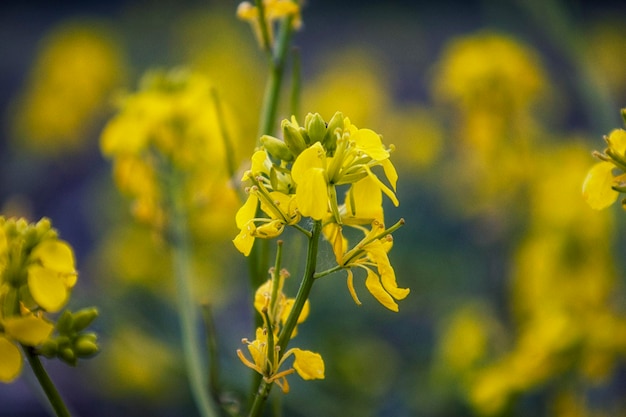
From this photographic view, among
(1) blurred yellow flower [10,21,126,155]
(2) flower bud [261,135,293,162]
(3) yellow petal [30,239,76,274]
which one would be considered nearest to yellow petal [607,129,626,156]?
(2) flower bud [261,135,293,162]

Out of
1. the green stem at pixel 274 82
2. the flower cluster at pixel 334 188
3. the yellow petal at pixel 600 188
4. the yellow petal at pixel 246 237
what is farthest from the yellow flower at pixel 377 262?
the green stem at pixel 274 82

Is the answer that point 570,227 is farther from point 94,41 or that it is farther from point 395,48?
point 395,48

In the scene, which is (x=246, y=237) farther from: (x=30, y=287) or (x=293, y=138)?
(x=30, y=287)

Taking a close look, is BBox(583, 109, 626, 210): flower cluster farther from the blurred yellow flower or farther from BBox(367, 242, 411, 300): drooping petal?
the blurred yellow flower

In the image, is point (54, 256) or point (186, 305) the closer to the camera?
point (54, 256)

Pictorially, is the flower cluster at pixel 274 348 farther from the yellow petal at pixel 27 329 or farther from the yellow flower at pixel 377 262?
the yellow petal at pixel 27 329

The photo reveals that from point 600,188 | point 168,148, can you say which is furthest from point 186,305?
point 600,188
